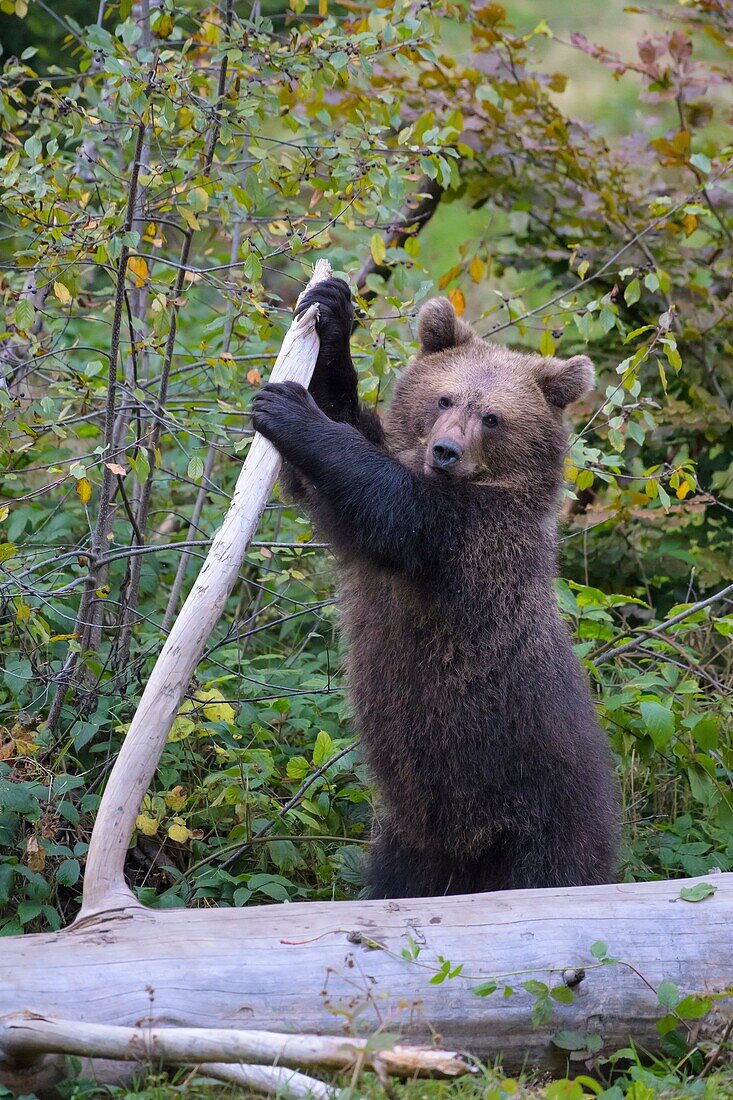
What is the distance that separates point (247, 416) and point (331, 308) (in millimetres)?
1149

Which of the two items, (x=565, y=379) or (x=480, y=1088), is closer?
(x=480, y=1088)

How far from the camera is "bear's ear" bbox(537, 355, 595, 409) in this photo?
4.98 m

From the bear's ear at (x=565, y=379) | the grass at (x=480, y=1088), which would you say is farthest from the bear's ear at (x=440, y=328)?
the grass at (x=480, y=1088)

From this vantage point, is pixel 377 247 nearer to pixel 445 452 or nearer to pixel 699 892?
pixel 445 452

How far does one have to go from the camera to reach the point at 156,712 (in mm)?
3852

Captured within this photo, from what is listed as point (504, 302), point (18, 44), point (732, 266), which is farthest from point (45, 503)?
point (18, 44)

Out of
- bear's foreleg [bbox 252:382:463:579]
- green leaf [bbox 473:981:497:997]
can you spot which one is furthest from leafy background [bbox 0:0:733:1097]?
green leaf [bbox 473:981:497:997]

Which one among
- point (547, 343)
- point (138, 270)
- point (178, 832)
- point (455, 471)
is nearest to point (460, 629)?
point (455, 471)

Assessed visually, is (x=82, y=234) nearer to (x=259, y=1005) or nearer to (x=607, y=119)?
(x=259, y=1005)

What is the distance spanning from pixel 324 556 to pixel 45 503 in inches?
58.3

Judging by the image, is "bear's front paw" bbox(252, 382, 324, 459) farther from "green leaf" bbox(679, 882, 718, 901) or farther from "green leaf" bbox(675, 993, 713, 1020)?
"green leaf" bbox(675, 993, 713, 1020)

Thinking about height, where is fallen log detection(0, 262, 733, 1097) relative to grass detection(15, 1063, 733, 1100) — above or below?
above

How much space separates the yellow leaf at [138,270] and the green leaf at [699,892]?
2.99 meters

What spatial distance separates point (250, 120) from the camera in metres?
5.04
